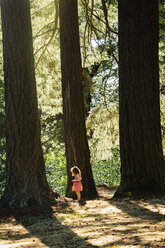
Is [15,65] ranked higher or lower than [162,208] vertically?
higher

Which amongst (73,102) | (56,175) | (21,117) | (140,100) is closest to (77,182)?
(73,102)

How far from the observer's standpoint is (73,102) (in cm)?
879

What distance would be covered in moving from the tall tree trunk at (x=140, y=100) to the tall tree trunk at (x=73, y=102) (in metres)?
1.35

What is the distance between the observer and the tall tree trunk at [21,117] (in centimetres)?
685

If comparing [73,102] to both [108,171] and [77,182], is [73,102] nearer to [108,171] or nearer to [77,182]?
[77,182]

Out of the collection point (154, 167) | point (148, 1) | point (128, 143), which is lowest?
point (154, 167)

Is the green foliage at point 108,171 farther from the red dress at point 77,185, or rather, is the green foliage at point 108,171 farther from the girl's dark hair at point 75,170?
the red dress at point 77,185

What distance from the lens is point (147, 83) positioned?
7574mm

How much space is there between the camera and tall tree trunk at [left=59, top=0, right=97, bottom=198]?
8.73 meters

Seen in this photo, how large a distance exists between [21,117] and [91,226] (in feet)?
8.95

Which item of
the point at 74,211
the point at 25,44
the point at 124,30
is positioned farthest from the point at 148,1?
the point at 74,211

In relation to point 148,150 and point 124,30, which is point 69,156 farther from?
point 124,30

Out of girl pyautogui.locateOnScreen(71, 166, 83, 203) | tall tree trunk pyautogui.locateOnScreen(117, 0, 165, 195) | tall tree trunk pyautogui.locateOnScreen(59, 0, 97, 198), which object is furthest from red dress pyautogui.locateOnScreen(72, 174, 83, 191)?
tall tree trunk pyautogui.locateOnScreen(117, 0, 165, 195)

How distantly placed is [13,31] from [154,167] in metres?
4.01
